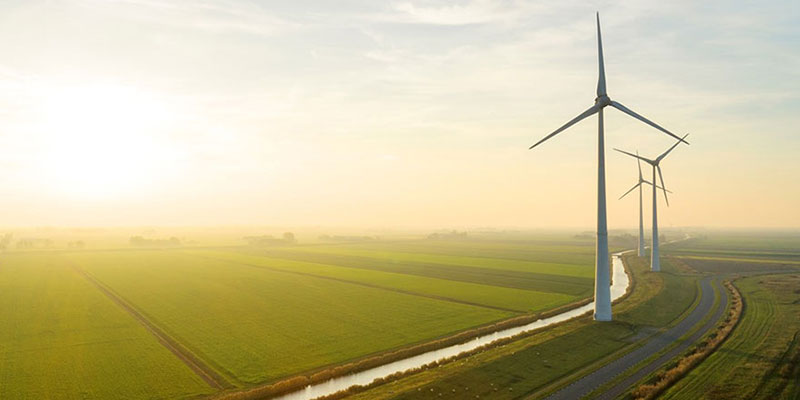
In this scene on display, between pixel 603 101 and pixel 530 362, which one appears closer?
pixel 530 362

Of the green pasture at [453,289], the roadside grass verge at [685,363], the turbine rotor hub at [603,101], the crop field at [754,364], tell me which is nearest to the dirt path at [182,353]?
the roadside grass verge at [685,363]

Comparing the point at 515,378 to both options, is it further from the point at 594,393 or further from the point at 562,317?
the point at 562,317

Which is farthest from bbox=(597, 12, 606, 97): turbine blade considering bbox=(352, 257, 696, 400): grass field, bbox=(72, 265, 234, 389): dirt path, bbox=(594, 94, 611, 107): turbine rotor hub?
bbox=(72, 265, 234, 389): dirt path

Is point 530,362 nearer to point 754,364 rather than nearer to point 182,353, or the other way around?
point 754,364

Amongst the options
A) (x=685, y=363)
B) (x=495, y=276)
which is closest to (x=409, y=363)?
(x=685, y=363)

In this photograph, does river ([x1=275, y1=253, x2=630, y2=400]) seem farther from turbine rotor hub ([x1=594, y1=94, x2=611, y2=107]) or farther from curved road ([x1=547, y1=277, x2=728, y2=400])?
turbine rotor hub ([x1=594, y1=94, x2=611, y2=107])

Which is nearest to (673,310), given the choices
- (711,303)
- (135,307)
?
(711,303)
